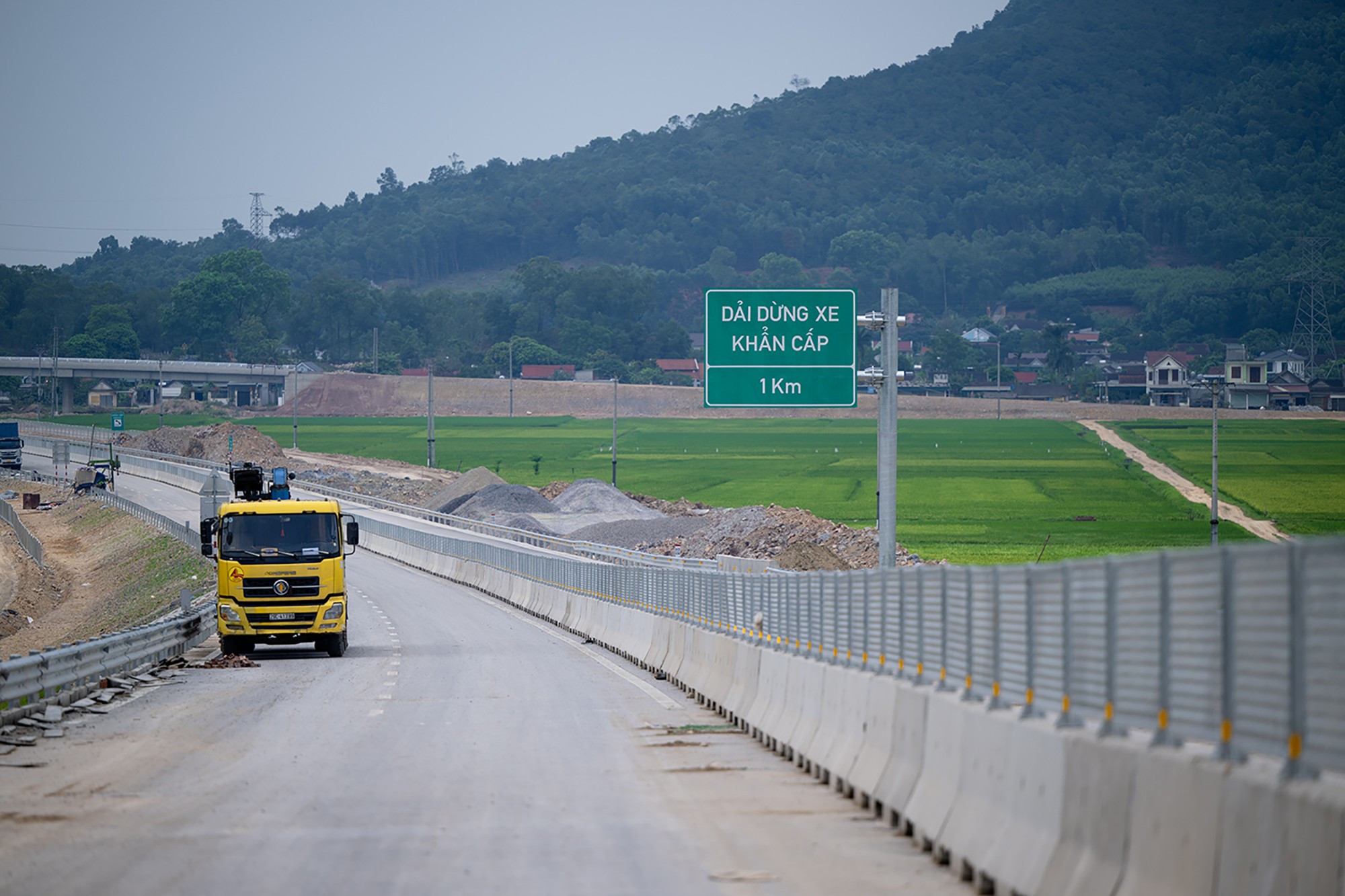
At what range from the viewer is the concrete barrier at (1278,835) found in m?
6.86

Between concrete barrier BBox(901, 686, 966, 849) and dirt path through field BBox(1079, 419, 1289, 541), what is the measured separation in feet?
190

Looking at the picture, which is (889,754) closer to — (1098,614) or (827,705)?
(827,705)

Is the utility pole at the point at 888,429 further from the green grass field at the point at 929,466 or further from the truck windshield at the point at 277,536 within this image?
the green grass field at the point at 929,466

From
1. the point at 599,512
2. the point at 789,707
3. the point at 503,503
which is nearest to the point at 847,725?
the point at 789,707

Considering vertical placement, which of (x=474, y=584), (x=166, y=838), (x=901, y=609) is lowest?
(x=474, y=584)

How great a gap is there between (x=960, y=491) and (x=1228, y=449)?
105 ft

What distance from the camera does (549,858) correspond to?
40.4ft

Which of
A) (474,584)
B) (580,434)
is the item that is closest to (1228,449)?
(580,434)

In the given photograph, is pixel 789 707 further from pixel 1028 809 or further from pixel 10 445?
pixel 10 445

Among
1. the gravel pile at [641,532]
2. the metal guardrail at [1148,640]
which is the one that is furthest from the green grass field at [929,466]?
the metal guardrail at [1148,640]

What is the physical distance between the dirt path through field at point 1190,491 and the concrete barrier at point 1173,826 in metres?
61.9

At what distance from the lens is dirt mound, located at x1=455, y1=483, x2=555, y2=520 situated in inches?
3615

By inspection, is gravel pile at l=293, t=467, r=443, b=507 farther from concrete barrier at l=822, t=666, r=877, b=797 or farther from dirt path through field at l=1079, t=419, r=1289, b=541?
concrete barrier at l=822, t=666, r=877, b=797

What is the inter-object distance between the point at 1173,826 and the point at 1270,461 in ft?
375
